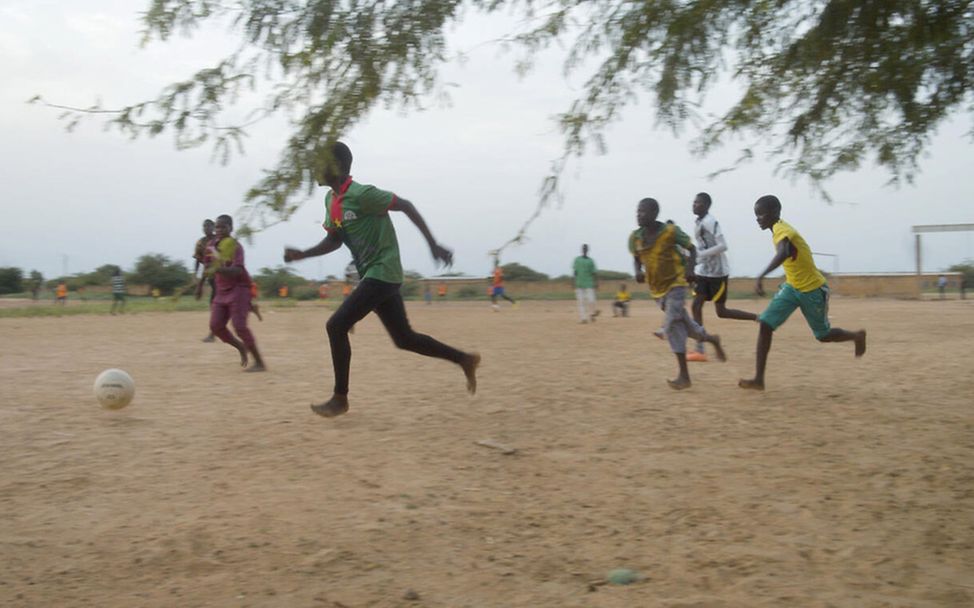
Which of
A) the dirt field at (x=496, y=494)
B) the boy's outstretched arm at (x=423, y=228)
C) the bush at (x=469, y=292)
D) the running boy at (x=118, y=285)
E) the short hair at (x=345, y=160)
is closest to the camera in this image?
the dirt field at (x=496, y=494)

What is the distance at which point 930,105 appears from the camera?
15.5 ft

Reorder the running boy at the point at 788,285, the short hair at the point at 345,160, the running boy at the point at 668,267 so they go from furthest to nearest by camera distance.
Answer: the running boy at the point at 668,267 < the running boy at the point at 788,285 < the short hair at the point at 345,160

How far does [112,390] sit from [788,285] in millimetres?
5679

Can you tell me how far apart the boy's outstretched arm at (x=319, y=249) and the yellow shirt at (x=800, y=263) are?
372 centimetres

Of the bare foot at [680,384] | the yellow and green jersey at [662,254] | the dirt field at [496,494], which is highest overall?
the yellow and green jersey at [662,254]

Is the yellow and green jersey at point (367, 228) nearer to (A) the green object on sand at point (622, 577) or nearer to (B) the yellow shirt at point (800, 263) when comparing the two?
(A) the green object on sand at point (622, 577)

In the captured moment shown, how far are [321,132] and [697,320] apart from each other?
697 cm

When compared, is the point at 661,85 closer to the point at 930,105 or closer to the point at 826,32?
the point at 826,32

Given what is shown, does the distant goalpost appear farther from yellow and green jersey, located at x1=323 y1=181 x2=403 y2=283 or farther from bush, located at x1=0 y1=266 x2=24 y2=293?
bush, located at x1=0 y1=266 x2=24 y2=293

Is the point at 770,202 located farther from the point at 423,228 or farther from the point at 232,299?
the point at 232,299

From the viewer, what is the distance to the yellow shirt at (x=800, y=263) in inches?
278

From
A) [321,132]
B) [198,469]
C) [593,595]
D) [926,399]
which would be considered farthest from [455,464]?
[926,399]

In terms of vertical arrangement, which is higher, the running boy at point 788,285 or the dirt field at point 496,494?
the running boy at point 788,285

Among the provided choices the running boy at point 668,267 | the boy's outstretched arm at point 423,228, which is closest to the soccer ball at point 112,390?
the boy's outstretched arm at point 423,228
